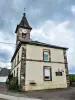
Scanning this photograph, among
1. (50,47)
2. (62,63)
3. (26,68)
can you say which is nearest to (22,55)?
(26,68)

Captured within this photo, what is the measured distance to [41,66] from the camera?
19203 mm

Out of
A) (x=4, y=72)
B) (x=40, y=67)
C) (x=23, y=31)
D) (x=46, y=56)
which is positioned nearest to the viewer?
(x=40, y=67)

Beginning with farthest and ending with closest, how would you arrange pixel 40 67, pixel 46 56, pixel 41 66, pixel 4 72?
pixel 4 72
pixel 46 56
pixel 41 66
pixel 40 67

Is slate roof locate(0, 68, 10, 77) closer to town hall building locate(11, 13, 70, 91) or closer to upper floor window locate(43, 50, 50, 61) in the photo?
town hall building locate(11, 13, 70, 91)

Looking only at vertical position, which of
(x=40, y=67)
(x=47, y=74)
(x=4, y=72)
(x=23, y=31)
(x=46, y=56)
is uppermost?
(x=23, y=31)

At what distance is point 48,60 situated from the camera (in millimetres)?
20047

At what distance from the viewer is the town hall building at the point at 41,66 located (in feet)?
59.4

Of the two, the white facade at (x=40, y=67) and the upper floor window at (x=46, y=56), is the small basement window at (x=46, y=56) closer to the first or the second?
the upper floor window at (x=46, y=56)

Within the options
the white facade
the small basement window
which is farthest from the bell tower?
the white facade

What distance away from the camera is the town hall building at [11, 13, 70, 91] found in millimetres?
18109

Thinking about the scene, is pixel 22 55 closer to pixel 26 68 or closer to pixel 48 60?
pixel 26 68

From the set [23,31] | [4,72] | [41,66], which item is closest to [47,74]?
[41,66]

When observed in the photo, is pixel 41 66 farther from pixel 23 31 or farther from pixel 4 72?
pixel 4 72

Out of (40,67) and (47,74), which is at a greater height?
(40,67)
